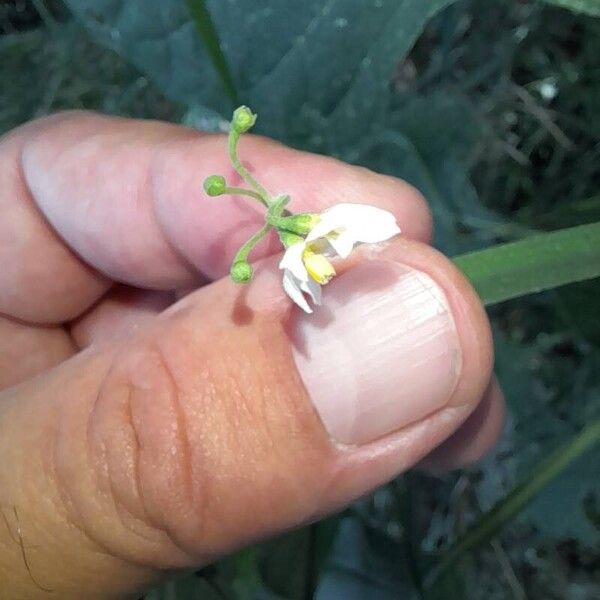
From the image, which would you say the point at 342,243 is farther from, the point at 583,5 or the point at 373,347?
the point at 583,5

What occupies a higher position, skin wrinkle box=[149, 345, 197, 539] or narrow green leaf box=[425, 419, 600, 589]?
skin wrinkle box=[149, 345, 197, 539]

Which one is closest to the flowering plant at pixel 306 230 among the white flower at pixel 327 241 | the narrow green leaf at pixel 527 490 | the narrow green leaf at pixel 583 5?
the white flower at pixel 327 241

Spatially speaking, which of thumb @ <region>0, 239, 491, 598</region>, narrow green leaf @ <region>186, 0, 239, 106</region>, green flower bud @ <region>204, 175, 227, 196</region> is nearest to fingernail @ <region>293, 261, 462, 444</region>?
thumb @ <region>0, 239, 491, 598</region>

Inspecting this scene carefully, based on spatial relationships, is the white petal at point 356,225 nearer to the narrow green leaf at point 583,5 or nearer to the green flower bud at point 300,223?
the green flower bud at point 300,223

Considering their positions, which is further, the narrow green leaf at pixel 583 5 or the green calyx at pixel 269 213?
the narrow green leaf at pixel 583 5

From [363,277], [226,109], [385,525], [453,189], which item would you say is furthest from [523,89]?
[363,277]

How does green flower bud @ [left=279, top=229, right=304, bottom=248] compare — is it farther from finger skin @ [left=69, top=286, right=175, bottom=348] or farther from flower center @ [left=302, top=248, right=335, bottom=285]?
finger skin @ [left=69, top=286, right=175, bottom=348]

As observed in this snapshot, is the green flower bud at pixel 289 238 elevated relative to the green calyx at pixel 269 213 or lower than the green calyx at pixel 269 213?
lower
